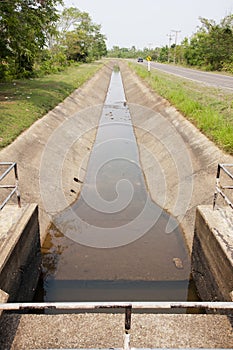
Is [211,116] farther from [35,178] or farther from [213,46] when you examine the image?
[213,46]

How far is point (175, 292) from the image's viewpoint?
19.7 feet

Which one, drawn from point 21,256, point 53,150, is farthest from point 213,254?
point 53,150

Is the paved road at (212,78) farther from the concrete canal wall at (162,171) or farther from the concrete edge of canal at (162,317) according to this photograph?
the concrete edge of canal at (162,317)

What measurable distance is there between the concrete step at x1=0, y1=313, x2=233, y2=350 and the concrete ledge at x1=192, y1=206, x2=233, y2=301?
A: 0.57m

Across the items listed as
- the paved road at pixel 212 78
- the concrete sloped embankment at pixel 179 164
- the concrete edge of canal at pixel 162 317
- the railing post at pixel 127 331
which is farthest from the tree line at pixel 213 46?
the railing post at pixel 127 331

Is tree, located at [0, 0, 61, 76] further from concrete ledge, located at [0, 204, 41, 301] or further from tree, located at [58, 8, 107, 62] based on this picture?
tree, located at [58, 8, 107, 62]

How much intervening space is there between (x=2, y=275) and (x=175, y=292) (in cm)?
315

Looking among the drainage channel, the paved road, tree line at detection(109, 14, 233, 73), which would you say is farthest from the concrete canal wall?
tree line at detection(109, 14, 233, 73)

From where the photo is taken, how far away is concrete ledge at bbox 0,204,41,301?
4480mm

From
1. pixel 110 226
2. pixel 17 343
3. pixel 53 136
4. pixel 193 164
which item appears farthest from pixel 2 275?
pixel 53 136

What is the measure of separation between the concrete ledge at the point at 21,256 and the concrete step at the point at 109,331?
1.89 ft

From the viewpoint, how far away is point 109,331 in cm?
385

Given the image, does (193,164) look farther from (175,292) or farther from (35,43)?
(35,43)

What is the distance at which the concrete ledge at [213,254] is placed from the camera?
4609 mm
